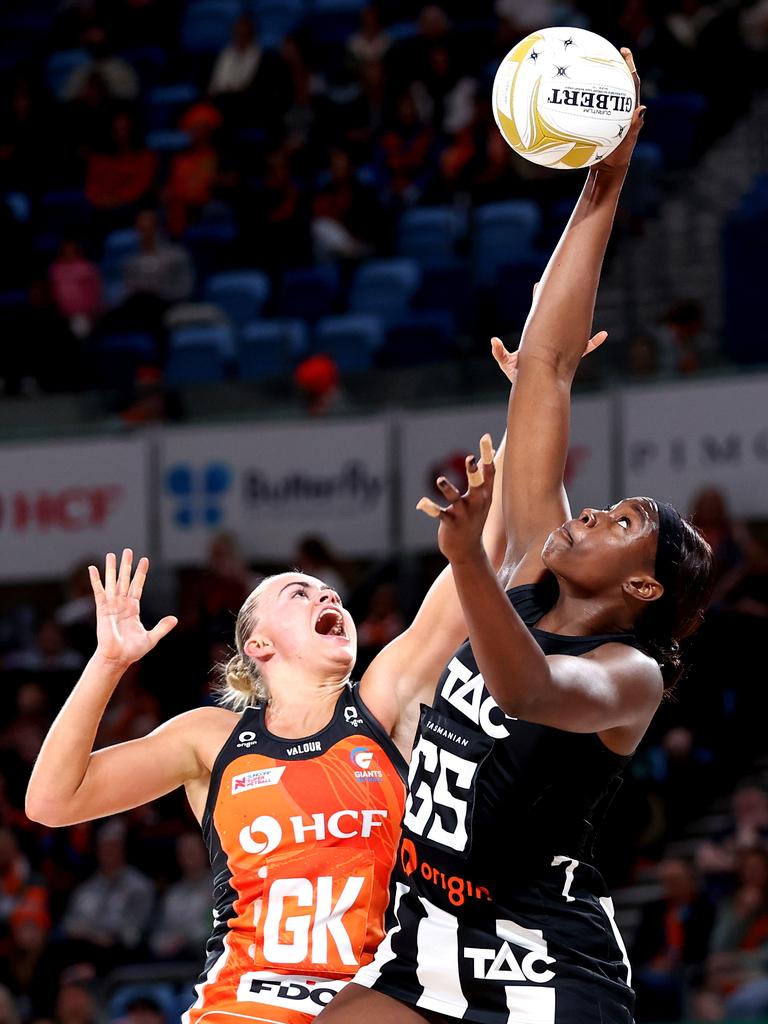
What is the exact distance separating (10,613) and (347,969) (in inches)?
346

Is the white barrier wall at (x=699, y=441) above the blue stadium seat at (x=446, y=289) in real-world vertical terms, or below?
below

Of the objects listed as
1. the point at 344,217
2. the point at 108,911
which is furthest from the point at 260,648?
the point at 344,217

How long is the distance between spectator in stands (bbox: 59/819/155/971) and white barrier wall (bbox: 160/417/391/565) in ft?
7.13

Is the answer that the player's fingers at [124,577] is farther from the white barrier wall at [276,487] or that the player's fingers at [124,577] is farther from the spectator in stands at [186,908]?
the white barrier wall at [276,487]

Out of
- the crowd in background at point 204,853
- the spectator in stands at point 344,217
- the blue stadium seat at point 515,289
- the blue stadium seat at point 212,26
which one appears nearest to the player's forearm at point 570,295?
the crowd in background at point 204,853

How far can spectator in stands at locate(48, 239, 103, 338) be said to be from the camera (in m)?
13.8

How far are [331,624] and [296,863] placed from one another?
636mm

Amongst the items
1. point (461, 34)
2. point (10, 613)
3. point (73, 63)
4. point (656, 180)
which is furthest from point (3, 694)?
point (73, 63)

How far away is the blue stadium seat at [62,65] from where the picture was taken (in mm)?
16219

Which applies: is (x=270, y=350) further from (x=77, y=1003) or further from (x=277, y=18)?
(x=77, y=1003)

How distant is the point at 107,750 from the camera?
4000 mm

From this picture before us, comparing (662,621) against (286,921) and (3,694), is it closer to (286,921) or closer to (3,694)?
(286,921)

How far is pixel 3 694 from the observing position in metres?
11.2

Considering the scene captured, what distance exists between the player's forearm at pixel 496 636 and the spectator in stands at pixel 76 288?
11.2m
